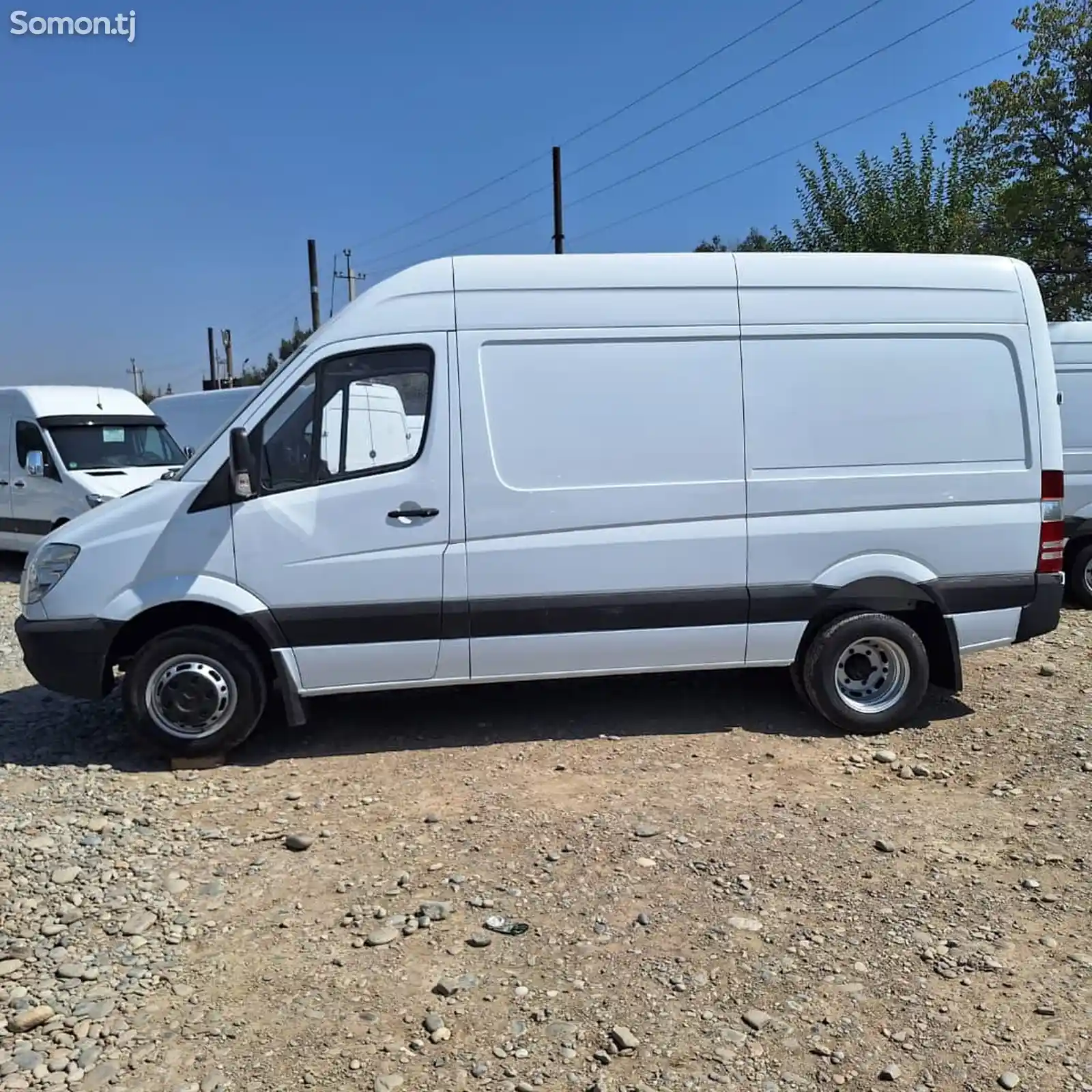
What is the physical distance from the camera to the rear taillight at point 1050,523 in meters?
5.61

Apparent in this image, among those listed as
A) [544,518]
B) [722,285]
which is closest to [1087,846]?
[544,518]

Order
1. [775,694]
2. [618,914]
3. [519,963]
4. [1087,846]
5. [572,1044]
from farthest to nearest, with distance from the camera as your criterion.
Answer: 1. [775,694]
2. [1087,846]
3. [618,914]
4. [519,963]
5. [572,1044]

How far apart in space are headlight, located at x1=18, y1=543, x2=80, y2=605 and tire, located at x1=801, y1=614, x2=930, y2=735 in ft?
13.9

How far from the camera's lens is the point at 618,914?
369 cm

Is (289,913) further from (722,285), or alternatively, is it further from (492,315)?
(722,285)

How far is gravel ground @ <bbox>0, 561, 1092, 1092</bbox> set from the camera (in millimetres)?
2922

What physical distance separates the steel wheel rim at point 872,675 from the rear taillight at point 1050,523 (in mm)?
977

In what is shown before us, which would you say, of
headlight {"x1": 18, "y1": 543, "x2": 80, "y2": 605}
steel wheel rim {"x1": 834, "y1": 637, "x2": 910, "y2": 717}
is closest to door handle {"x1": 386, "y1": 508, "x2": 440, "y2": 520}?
headlight {"x1": 18, "y1": 543, "x2": 80, "y2": 605}

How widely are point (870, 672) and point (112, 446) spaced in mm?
10446

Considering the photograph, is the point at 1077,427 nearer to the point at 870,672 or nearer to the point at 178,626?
the point at 870,672

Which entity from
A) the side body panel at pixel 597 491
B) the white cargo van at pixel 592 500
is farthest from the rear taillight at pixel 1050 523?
the side body panel at pixel 597 491

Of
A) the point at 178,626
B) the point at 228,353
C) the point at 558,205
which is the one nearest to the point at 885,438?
the point at 178,626

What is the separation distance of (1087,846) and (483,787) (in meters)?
2.82

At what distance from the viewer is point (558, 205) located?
22625mm
